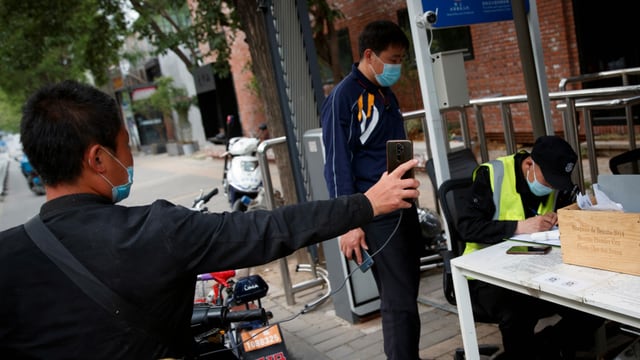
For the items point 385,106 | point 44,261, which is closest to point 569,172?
point 385,106

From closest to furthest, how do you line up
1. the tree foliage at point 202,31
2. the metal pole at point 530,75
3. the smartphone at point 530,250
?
the smartphone at point 530,250 < the metal pole at point 530,75 < the tree foliage at point 202,31

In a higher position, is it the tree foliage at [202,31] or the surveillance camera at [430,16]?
the tree foliage at [202,31]

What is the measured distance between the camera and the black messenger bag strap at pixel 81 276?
1443 millimetres

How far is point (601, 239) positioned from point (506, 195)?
2.82 ft

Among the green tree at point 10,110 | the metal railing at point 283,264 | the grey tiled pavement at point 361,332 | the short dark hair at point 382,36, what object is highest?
the green tree at point 10,110

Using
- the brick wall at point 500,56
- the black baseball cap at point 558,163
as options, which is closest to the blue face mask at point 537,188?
the black baseball cap at point 558,163

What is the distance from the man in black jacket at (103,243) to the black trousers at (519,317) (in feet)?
5.07

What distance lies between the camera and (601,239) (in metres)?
2.18

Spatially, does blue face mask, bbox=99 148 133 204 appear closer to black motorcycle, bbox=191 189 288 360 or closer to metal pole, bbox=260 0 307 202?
black motorcycle, bbox=191 189 288 360

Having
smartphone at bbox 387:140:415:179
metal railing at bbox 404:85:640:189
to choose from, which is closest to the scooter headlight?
metal railing at bbox 404:85:640:189

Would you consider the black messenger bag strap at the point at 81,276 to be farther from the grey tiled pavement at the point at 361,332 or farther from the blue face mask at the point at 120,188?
the grey tiled pavement at the point at 361,332

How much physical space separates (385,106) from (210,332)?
5.03 ft

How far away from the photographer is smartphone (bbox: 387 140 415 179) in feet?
6.17

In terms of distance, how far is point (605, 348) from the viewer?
317cm
